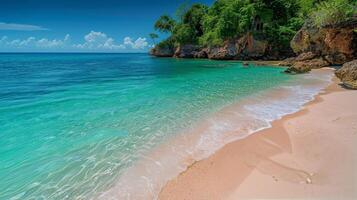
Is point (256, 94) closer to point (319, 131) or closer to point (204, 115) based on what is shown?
point (204, 115)

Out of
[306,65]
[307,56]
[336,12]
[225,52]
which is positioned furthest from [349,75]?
[225,52]

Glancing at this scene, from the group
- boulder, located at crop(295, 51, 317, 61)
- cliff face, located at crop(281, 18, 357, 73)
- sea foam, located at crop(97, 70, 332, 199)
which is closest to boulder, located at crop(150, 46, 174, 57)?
cliff face, located at crop(281, 18, 357, 73)

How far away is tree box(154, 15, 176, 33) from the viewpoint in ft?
174

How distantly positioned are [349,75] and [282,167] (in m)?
10.5

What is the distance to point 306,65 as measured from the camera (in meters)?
19.4

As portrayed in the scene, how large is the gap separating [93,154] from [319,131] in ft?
18.8

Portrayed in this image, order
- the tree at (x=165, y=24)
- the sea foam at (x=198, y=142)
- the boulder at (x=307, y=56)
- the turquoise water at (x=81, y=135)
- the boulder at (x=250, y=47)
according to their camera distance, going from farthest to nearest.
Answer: the tree at (x=165, y=24)
the boulder at (x=250, y=47)
the boulder at (x=307, y=56)
the turquoise water at (x=81, y=135)
the sea foam at (x=198, y=142)

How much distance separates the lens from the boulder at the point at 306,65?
1784 cm

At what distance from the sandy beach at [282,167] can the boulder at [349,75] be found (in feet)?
20.4

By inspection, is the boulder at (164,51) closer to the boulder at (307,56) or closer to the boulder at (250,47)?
the boulder at (250,47)

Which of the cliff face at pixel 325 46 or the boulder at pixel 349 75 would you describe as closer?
the boulder at pixel 349 75

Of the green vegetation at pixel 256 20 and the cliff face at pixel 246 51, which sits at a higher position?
the green vegetation at pixel 256 20

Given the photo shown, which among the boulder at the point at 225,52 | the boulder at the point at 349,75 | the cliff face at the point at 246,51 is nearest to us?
the boulder at the point at 349,75

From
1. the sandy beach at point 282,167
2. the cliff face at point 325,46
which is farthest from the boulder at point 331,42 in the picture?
the sandy beach at point 282,167
